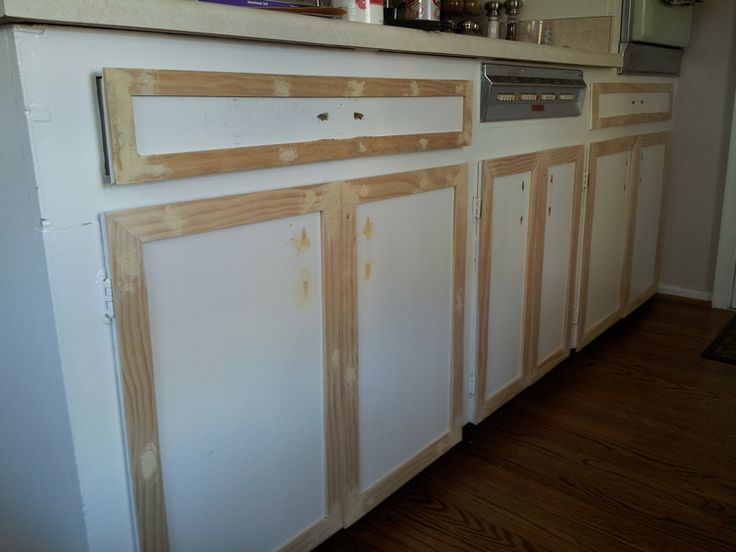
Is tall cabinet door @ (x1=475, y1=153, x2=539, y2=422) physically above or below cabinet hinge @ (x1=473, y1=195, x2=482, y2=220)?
below

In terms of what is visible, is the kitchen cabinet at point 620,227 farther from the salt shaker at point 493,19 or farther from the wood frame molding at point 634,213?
the salt shaker at point 493,19

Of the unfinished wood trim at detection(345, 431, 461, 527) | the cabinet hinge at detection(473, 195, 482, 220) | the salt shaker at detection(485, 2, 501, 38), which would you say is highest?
the salt shaker at detection(485, 2, 501, 38)

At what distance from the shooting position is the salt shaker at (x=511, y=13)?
234cm

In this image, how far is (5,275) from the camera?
91 cm

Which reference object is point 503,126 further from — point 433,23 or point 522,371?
point 522,371

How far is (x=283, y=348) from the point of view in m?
1.16

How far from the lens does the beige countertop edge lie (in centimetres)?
76

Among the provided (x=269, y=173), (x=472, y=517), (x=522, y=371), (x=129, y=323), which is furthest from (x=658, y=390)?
(x=129, y=323)

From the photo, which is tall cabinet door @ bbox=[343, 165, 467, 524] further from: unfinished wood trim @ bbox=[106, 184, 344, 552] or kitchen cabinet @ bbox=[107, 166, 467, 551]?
unfinished wood trim @ bbox=[106, 184, 344, 552]

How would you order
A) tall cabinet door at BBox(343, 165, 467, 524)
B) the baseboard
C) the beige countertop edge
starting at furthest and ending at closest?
the baseboard
tall cabinet door at BBox(343, 165, 467, 524)
the beige countertop edge

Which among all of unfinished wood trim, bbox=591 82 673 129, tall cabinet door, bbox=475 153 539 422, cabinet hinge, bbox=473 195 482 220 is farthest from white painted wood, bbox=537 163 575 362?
cabinet hinge, bbox=473 195 482 220

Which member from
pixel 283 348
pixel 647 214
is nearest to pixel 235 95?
pixel 283 348

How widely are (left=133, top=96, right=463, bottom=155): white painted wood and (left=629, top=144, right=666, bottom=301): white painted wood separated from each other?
1521 mm

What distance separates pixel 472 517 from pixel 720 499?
59 centimetres
